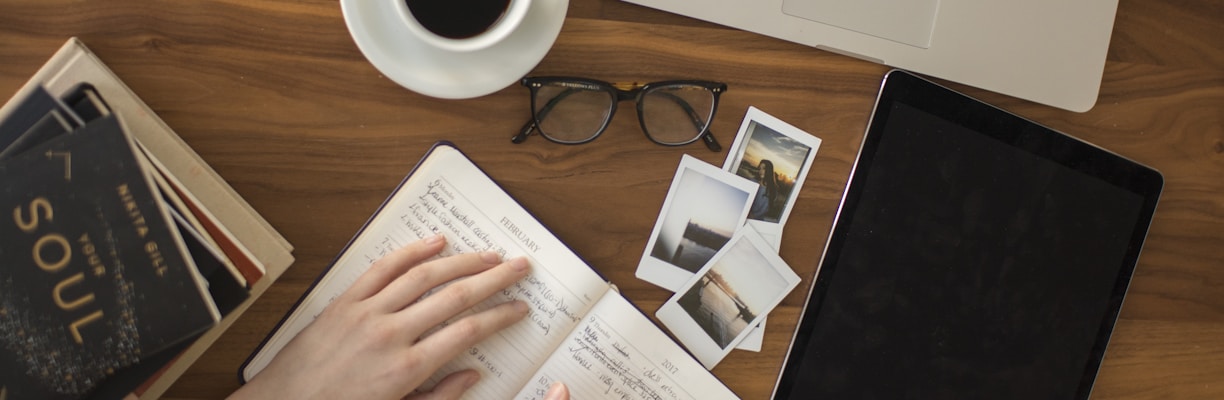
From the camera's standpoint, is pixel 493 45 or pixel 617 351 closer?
pixel 493 45

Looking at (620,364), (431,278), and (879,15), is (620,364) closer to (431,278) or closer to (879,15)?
(431,278)

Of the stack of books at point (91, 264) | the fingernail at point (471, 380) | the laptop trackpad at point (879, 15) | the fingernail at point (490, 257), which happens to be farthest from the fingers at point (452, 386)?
the laptop trackpad at point (879, 15)

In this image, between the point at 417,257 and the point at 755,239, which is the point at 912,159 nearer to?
the point at 755,239

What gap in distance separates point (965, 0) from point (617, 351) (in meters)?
0.52

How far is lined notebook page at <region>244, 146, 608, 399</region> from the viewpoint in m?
0.75

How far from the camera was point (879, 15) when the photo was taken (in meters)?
0.78

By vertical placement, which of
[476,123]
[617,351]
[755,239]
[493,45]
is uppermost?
[493,45]

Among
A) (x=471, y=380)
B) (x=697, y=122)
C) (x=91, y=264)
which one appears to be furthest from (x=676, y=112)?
(x=91, y=264)

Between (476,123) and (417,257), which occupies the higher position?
(476,123)

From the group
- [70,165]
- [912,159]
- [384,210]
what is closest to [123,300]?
[70,165]

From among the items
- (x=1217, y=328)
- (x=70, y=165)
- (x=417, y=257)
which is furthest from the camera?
(x=1217, y=328)

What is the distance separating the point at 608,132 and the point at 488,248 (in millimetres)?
174

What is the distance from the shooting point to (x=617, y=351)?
771mm

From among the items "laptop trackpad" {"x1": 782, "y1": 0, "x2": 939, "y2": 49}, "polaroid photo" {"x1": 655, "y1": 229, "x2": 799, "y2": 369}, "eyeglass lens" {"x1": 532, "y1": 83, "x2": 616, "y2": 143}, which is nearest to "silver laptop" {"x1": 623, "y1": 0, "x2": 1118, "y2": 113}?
"laptop trackpad" {"x1": 782, "y1": 0, "x2": 939, "y2": 49}
